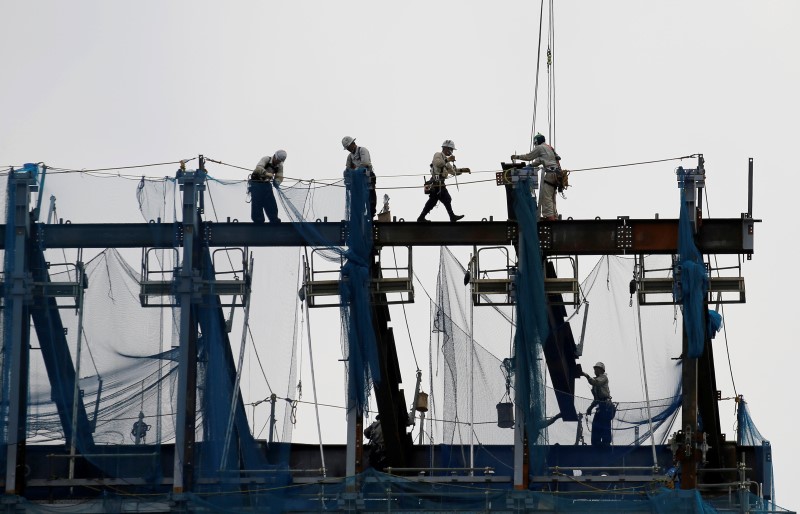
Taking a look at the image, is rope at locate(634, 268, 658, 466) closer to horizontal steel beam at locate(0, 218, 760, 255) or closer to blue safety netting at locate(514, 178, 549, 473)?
horizontal steel beam at locate(0, 218, 760, 255)

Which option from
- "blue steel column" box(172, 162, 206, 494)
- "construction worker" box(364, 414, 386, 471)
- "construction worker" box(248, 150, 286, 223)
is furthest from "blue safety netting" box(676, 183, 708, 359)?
"blue steel column" box(172, 162, 206, 494)

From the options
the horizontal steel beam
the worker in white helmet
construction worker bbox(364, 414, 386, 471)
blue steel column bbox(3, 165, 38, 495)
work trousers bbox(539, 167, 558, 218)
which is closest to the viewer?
the worker in white helmet

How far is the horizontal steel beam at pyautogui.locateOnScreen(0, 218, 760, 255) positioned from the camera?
41.8 metres

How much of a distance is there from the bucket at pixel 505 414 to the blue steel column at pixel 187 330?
20.3 feet

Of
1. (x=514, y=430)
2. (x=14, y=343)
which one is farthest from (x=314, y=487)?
(x=14, y=343)

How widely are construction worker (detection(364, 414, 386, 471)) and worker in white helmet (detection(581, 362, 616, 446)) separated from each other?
14.3 ft

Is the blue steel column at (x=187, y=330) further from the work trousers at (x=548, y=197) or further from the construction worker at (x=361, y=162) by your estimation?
the work trousers at (x=548, y=197)

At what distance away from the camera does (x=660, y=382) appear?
137 feet

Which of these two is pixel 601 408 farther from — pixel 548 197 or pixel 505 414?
pixel 548 197

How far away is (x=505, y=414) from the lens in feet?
137

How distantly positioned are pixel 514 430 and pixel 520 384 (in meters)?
0.94

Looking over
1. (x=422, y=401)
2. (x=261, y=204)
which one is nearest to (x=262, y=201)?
(x=261, y=204)

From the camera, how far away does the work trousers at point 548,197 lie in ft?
141

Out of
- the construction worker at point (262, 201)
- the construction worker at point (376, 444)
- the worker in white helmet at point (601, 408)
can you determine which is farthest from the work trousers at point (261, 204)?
the worker in white helmet at point (601, 408)
